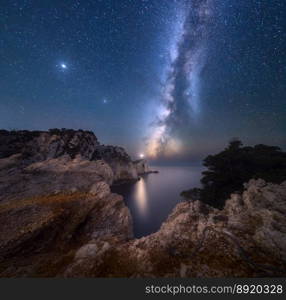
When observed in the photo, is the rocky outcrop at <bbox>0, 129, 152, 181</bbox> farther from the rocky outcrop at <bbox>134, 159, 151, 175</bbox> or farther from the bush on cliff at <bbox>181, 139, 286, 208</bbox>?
the rocky outcrop at <bbox>134, 159, 151, 175</bbox>

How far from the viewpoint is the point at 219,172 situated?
911 inches

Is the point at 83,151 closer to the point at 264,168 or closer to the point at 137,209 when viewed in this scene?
the point at 137,209

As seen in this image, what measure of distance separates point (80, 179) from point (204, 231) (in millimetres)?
22023

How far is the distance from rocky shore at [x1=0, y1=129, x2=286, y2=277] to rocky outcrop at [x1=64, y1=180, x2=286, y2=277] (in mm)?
37

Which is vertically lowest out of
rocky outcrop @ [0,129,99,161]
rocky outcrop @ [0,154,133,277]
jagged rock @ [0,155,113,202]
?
rocky outcrop @ [0,154,133,277]

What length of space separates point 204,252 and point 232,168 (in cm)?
2054

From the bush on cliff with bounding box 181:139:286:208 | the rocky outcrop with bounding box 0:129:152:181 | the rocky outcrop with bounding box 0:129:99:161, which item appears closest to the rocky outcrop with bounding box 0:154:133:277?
the rocky outcrop with bounding box 0:129:152:181

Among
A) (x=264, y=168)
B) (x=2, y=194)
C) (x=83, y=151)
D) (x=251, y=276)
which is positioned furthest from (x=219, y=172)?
(x=83, y=151)

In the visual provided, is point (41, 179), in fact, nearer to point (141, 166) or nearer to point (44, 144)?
point (44, 144)

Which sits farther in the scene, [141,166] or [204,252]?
[141,166]

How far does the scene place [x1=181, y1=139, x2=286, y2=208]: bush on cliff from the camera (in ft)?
69.2

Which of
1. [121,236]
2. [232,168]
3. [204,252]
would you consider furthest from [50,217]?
[232,168]

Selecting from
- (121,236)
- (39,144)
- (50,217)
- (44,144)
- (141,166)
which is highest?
(44,144)

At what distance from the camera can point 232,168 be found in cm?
2217
